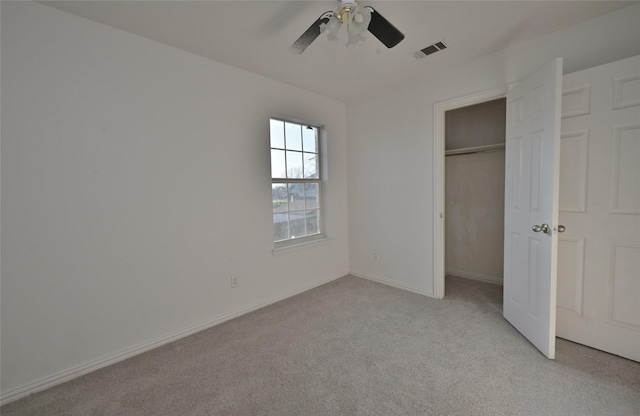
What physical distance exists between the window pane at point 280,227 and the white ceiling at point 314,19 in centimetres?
153

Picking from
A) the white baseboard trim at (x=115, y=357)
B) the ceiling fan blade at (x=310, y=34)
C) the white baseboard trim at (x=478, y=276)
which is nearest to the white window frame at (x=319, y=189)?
the white baseboard trim at (x=115, y=357)

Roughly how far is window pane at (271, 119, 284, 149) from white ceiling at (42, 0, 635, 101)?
53cm

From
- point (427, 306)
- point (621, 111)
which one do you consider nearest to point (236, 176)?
point (427, 306)

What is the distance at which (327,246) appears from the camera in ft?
11.6

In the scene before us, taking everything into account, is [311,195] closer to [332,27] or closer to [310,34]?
[310,34]

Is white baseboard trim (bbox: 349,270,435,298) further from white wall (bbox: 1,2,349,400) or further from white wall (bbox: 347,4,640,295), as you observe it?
white wall (bbox: 1,2,349,400)

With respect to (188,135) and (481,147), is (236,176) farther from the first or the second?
(481,147)

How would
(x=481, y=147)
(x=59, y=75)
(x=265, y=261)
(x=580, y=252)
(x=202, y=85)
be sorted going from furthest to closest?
1. (x=481, y=147)
2. (x=265, y=261)
3. (x=202, y=85)
4. (x=580, y=252)
5. (x=59, y=75)

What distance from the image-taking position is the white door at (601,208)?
1761 mm

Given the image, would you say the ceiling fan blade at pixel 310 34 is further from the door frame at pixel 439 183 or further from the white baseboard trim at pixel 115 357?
the white baseboard trim at pixel 115 357

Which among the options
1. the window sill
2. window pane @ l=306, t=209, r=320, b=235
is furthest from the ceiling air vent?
the window sill

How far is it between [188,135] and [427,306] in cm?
279

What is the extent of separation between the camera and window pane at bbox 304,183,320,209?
341 cm

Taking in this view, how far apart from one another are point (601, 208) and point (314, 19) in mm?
2400
